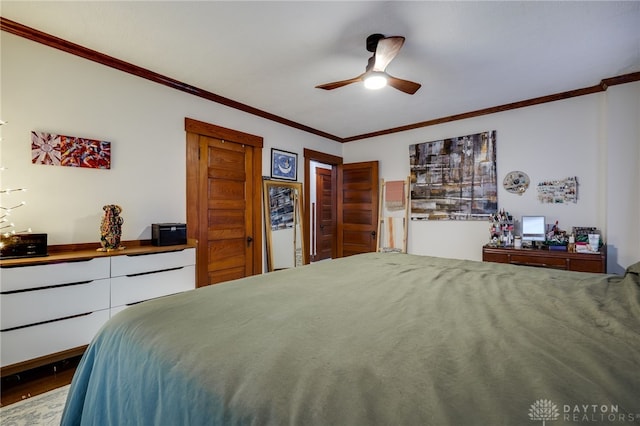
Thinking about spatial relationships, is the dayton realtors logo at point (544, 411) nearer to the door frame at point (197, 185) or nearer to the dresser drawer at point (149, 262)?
the dresser drawer at point (149, 262)

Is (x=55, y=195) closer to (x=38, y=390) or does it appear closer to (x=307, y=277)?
(x=38, y=390)

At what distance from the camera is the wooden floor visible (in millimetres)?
1852

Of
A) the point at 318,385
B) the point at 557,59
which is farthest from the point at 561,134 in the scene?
the point at 318,385

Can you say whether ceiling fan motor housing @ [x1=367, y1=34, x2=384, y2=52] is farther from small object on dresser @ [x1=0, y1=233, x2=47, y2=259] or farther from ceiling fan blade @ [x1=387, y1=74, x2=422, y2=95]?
small object on dresser @ [x1=0, y1=233, x2=47, y2=259]

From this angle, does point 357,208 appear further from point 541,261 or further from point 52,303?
point 52,303

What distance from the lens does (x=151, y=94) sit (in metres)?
2.85

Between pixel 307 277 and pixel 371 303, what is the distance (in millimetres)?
562

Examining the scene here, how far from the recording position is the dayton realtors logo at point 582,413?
0.53m

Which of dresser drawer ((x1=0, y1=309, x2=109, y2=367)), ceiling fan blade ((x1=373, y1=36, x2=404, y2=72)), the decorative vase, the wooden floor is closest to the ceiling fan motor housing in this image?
ceiling fan blade ((x1=373, y1=36, x2=404, y2=72))

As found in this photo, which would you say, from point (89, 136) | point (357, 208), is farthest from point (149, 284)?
point (357, 208)

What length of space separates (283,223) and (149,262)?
2.01 metres

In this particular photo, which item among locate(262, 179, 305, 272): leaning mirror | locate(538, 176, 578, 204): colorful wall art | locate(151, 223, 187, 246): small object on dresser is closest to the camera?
locate(151, 223, 187, 246): small object on dresser

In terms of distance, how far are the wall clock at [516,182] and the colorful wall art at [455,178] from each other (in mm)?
134

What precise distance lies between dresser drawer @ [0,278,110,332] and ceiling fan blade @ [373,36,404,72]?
9.11 feet
